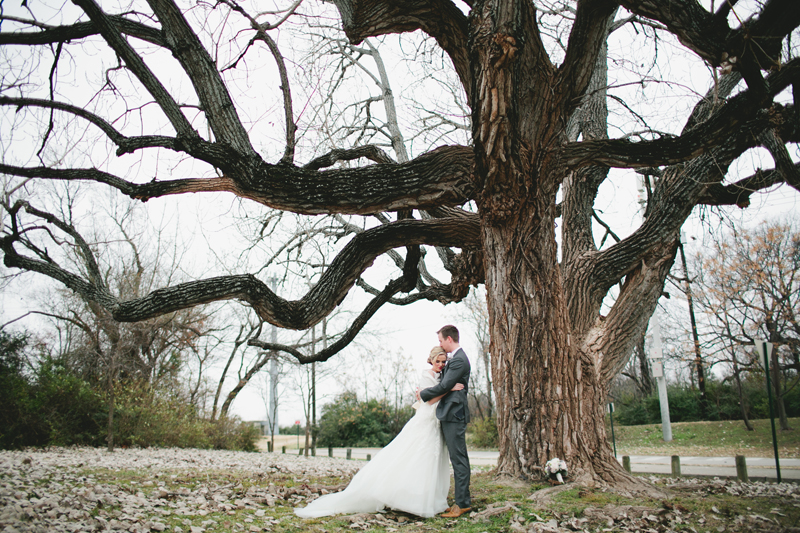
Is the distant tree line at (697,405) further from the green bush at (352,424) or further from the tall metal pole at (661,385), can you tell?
the green bush at (352,424)

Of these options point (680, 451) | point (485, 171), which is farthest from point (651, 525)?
point (680, 451)

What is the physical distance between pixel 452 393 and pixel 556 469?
50.5 inches

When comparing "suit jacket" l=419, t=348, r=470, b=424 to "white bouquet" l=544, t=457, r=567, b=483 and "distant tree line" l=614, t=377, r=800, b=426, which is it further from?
"distant tree line" l=614, t=377, r=800, b=426

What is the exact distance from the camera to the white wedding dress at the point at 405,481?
4637 millimetres

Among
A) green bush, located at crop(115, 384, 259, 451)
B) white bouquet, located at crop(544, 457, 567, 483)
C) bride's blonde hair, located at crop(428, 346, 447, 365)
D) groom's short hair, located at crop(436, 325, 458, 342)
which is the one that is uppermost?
groom's short hair, located at crop(436, 325, 458, 342)

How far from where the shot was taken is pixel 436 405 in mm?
5141

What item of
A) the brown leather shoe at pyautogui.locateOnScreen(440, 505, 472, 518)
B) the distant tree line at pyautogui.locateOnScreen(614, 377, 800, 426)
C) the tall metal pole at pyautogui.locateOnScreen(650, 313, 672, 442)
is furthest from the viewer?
the distant tree line at pyautogui.locateOnScreen(614, 377, 800, 426)

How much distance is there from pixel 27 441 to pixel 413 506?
43.6 ft

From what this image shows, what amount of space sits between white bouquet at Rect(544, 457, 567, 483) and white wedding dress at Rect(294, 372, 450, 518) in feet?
3.42

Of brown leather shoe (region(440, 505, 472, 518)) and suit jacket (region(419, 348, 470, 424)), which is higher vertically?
suit jacket (region(419, 348, 470, 424))

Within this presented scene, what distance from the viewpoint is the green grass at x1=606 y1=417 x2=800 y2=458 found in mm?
16344

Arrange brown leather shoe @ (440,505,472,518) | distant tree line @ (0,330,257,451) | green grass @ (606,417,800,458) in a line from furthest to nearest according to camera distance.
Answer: green grass @ (606,417,800,458) → distant tree line @ (0,330,257,451) → brown leather shoe @ (440,505,472,518)

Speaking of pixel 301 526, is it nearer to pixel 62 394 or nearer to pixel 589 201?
pixel 589 201

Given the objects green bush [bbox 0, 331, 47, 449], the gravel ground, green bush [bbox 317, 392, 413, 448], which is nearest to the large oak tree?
the gravel ground
